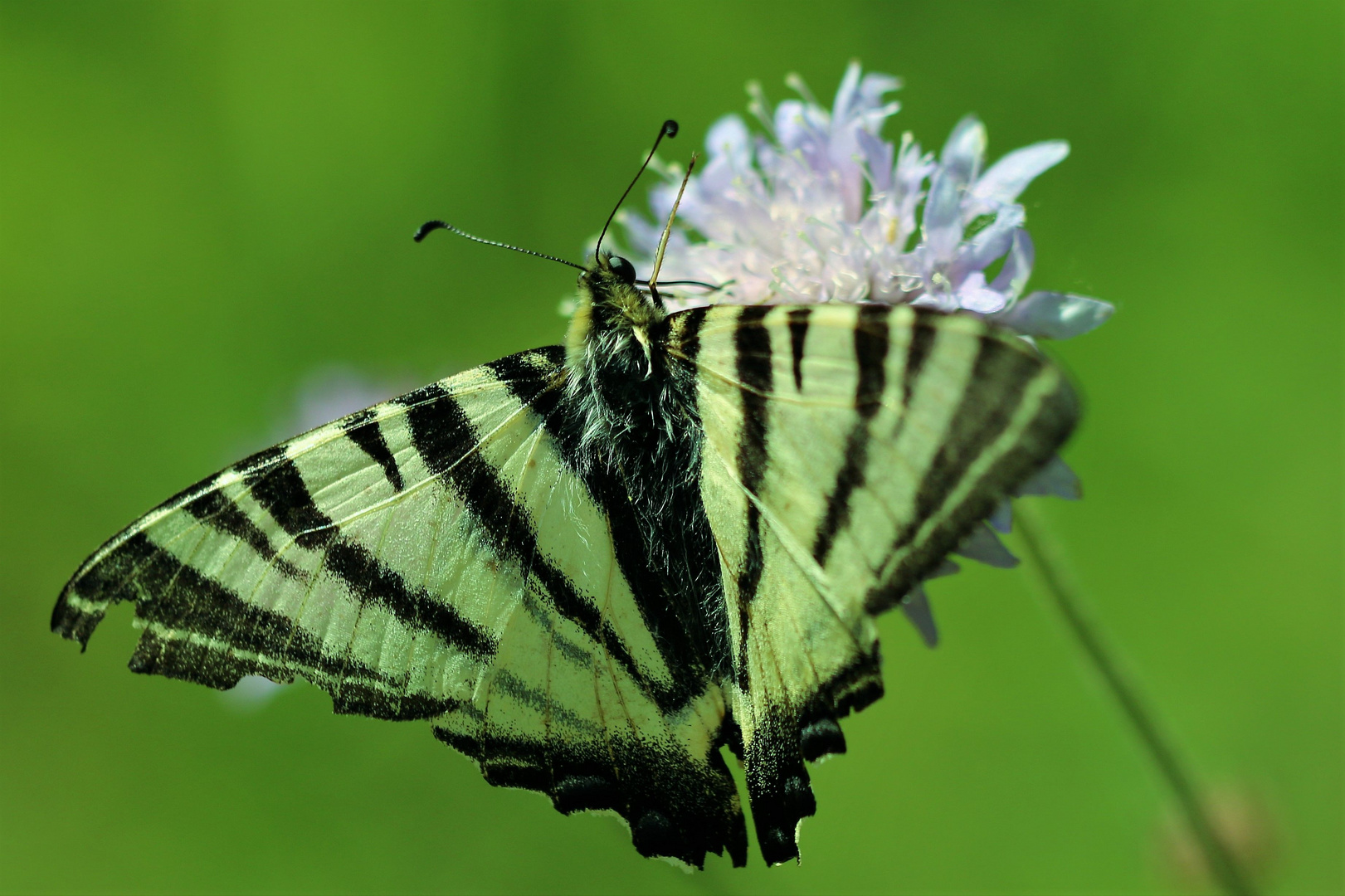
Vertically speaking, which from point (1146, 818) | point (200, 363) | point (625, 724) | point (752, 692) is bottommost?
point (1146, 818)

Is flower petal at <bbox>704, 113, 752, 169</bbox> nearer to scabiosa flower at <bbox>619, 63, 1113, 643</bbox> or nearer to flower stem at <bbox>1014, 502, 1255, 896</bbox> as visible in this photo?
scabiosa flower at <bbox>619, 63, 1113, 643</bbox>

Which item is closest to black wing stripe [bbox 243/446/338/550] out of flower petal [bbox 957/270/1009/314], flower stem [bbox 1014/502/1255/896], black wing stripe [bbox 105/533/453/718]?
black wing stripe [bbox 105/533/453/718]

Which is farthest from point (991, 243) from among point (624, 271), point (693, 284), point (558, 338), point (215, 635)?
point (558, 338)

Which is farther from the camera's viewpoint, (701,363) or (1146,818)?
(1146,818)

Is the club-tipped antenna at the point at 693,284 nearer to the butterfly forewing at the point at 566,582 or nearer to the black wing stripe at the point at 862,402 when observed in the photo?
the butterfly forewing at the point at 566,582

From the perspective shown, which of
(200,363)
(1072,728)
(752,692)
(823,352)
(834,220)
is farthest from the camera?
(200,363)

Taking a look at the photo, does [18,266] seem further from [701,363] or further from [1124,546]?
[1124,546]

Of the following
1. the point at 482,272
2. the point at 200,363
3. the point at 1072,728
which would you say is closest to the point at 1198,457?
the point at 1072,728
